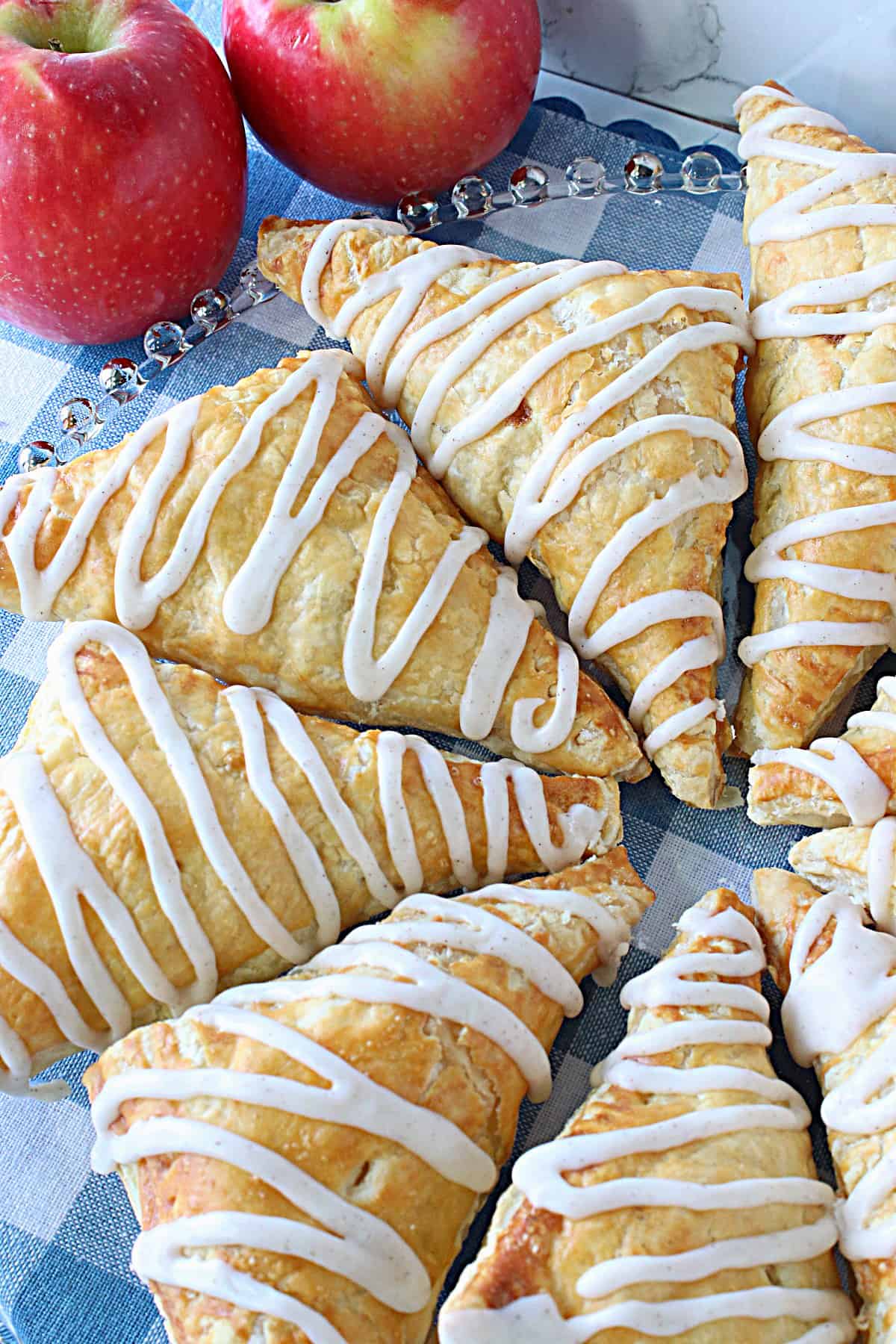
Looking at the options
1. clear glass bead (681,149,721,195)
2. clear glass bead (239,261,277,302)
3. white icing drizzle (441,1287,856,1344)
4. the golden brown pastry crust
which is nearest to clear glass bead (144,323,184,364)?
clear glass bead (239,261,277,302)

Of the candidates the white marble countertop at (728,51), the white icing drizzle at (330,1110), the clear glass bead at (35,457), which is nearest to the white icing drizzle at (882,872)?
the white icing drizzle at (330,1110)

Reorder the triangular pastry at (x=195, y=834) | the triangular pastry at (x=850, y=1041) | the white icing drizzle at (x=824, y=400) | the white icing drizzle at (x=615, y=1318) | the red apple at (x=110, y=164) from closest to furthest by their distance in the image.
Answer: the white icing drizzle at (x=615, y=1318)
the triangular pastry at (x=850, y=1041)
the triangular pastry at (x=195, y=834)
the white icing drizzle at (x=824, y=400)
the red apple at (x=110, y=164)

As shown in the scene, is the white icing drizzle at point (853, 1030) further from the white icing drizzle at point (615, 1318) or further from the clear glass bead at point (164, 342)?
the clear glass bead at point (164, 342)

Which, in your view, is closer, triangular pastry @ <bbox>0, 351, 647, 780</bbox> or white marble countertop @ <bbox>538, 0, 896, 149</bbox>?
triangular pastry @ <bbox>0, 351, 647, 780</bbox>

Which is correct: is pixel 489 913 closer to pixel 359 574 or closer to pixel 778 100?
pixel 359 574

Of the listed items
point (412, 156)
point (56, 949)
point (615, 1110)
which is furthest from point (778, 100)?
point (56, 949)

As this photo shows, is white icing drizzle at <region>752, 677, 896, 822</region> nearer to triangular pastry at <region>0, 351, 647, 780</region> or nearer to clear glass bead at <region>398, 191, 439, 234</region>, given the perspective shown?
triangular pastry at <region>0, 351, 647, 780</region>

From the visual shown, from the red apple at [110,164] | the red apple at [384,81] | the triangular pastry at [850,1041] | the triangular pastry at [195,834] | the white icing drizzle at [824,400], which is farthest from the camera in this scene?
the red apple at [384,81]

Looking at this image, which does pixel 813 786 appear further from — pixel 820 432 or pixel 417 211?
pixel 417 211
